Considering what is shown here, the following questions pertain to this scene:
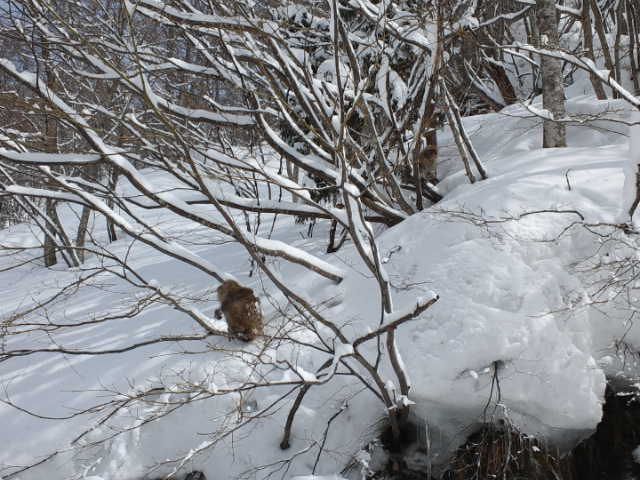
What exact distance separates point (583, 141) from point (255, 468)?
492cm

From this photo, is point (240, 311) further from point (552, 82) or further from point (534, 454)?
point (552, 82)

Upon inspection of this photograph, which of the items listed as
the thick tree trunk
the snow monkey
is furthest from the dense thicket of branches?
the snow monkey

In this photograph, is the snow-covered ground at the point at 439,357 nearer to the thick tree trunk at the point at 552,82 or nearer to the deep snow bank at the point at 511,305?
the deep snow bank at the point at 511,305

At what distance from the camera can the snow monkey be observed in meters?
3.73

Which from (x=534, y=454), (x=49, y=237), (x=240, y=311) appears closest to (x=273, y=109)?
(x=240, y=311)

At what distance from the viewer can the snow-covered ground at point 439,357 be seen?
2.99 m

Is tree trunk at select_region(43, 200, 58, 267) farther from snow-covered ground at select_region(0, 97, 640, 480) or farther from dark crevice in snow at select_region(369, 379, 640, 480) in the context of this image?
dark crevice in snow at select_region(369, 379, 640, 480)

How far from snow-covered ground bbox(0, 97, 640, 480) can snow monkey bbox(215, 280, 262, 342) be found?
16 centimetres

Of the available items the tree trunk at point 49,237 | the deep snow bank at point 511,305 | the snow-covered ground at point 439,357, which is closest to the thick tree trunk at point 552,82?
the snow-covered ground at point 439,357

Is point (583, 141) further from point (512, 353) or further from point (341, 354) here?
point (341, 354)

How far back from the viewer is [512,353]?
9.84ft

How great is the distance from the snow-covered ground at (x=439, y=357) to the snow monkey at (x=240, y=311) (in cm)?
16

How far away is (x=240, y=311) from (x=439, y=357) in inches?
63.8

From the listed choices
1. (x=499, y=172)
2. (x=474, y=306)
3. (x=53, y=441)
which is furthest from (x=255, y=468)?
(x=499, y=172)
